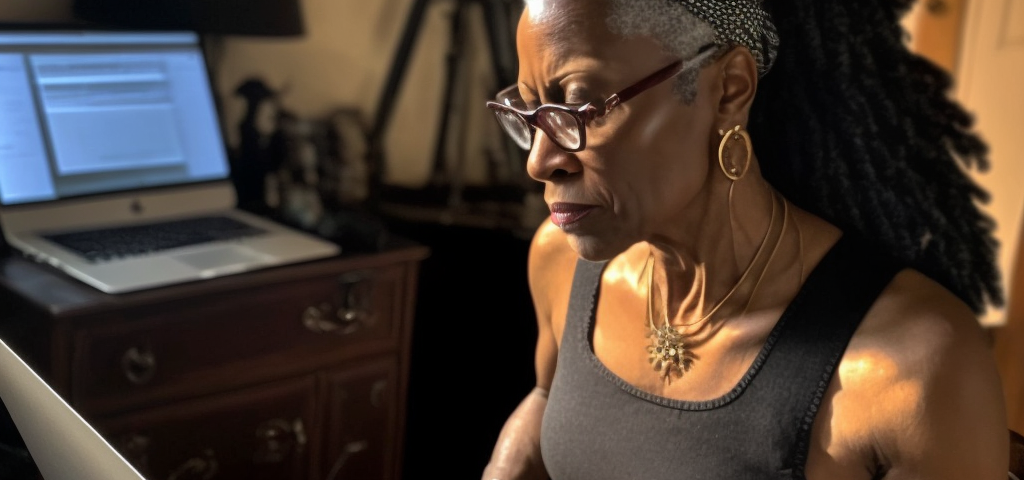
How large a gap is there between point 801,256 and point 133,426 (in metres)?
0.91

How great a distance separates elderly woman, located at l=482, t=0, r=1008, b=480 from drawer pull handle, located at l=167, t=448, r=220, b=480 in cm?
50

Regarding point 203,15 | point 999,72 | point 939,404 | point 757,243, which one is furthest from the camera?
point 999,72

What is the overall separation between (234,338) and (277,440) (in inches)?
7.8

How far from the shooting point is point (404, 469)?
1838 mm

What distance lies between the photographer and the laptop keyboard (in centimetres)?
126

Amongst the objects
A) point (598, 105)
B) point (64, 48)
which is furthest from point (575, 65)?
point (64, 48)

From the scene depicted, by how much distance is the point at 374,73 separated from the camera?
1837 mm

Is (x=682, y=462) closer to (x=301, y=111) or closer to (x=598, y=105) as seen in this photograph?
A: (x=598, y=105)

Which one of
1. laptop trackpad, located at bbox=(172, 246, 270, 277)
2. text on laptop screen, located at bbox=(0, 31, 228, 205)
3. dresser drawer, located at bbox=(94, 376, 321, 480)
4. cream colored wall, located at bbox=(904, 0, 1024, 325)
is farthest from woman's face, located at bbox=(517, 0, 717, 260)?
cream colored wall, located at bbox=(904, 0, 1024, 325)

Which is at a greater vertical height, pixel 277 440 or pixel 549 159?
pixel 549 159

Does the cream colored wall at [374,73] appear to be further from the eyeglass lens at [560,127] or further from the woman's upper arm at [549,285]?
the eyeglass lens at [560,127]

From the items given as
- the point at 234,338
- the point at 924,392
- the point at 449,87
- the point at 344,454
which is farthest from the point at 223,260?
the point at 924,392

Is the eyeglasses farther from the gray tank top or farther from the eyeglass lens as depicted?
the gray tank top

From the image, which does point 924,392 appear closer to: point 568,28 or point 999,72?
point 568,28
